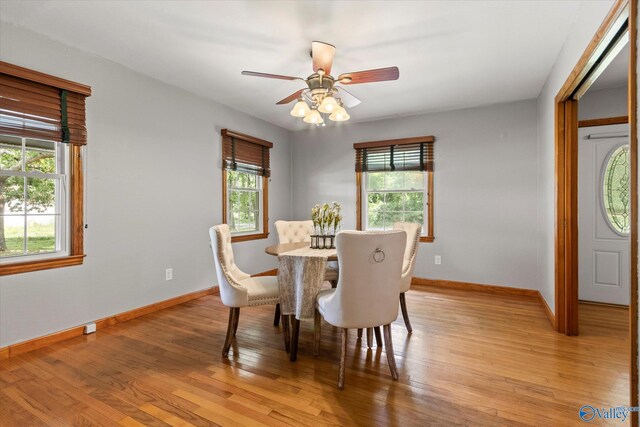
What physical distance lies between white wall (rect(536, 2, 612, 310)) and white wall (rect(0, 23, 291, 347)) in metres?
3.76

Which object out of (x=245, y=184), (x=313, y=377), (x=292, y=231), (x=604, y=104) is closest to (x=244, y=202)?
(x=245, y=184)

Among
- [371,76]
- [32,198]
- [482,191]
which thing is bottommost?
[32,198]

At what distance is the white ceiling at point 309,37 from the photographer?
2.23 metres

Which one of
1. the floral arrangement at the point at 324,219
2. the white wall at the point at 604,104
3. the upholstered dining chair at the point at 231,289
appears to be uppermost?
the white wall at the point at 604,104

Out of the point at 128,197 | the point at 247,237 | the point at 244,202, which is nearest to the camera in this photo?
the point at 128,197

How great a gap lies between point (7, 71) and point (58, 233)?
1.29 metres

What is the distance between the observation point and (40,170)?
8.72 ft

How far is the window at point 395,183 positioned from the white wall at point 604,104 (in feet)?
5.65

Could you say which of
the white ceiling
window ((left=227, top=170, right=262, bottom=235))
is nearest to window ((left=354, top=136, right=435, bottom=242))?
the white ceiling

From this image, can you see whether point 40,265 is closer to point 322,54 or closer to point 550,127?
point 322,54

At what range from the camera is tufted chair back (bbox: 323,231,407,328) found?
192cm

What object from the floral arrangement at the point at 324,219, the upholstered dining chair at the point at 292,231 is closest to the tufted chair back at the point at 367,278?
the floral arrangement at the point at 324,219

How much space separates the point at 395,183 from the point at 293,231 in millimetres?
2028

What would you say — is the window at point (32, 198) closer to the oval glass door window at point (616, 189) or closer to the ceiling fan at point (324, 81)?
the ceiling fan at point (324, 81)
